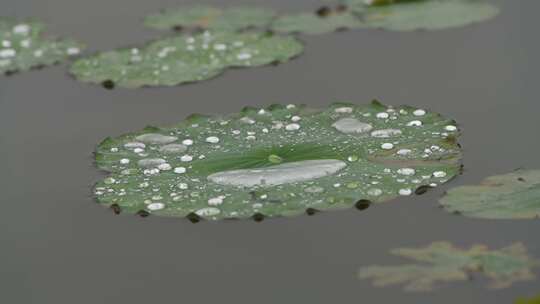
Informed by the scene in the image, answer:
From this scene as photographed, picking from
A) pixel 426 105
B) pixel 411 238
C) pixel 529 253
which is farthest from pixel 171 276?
pixel 426 105

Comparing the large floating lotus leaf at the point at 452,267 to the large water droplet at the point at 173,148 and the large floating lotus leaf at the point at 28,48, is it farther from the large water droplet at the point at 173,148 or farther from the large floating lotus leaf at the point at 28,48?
the large floating lotus leaf at the point at 28,48

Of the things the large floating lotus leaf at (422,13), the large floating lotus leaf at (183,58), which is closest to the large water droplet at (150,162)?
the large floating lotus leaf at (183,58)

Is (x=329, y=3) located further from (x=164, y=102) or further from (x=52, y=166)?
(x=52, y=166)

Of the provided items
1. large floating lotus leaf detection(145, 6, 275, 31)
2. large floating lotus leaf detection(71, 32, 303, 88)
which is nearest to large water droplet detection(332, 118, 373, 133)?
large floating lotus leaf detection(71, 32, 303, 88)

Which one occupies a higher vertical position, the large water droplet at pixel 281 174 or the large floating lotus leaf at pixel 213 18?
the large floating lotus leaf at pixel 213 18

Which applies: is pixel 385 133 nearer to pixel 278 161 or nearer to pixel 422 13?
pixel 278 161
